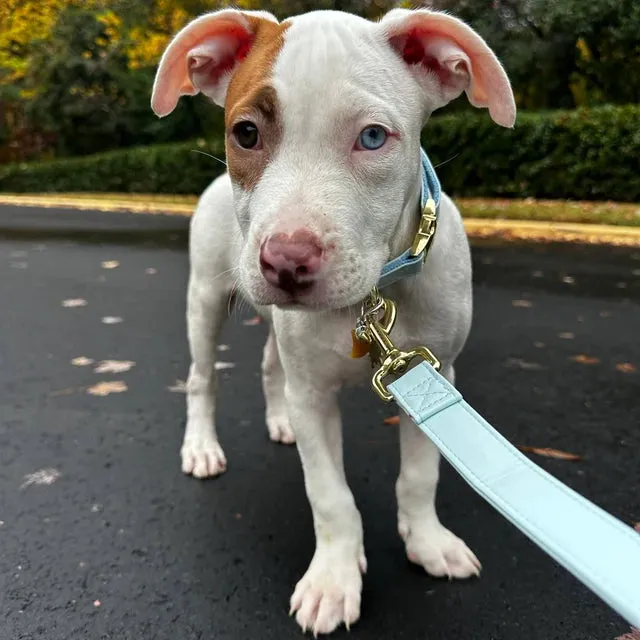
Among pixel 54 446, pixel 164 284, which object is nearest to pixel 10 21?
pixel 164 284

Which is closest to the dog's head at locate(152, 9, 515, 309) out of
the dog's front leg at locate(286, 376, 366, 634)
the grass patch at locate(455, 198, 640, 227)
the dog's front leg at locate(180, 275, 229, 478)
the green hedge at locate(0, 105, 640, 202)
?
the dog's front leg at locate(286, 376, 366, 634)

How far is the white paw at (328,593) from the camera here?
91.4 inches

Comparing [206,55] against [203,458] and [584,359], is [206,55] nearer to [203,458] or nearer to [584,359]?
[203,458]

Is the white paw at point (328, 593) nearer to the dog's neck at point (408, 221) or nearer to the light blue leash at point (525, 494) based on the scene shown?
the light blue leash at point (525, 494)

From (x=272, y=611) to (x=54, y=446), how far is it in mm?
1778

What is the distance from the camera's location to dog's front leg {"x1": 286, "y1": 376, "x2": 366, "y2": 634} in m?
2.42

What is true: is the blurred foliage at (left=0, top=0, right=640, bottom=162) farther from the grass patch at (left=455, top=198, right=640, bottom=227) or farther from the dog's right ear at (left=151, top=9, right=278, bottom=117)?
the dog's right ear at (left=151, top=9, right=278, bottom=117)

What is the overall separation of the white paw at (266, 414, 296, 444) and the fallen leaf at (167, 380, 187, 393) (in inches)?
36.9

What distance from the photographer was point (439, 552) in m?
2.58

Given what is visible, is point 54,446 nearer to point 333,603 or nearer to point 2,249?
point 333,603

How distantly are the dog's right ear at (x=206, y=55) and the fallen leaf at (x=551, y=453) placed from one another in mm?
2283

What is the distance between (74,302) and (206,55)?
5.07 metres

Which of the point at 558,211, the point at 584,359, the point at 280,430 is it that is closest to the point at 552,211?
the point at 558,211

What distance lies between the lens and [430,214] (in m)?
2.22
